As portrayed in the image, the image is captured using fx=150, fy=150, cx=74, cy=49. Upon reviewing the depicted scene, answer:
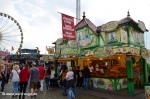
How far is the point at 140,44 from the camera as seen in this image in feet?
35.8

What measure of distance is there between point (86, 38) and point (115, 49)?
3218 millimetres

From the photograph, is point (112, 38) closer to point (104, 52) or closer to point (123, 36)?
point (123, 36)

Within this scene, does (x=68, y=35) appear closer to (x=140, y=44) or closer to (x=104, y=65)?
(x=140, y=44)

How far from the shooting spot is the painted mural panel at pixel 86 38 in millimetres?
11617

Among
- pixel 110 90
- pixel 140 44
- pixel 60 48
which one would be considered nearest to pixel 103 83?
pixel 110 90

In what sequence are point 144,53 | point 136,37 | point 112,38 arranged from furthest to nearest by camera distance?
point 136,37
point 112,38
point 144,53

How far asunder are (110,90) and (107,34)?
3.95m

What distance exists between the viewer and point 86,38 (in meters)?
11.9

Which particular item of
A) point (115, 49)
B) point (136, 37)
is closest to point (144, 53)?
point (136, 37)

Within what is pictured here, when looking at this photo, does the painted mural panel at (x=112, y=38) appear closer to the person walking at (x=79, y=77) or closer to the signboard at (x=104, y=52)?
the signboard at (x=104, y=52)

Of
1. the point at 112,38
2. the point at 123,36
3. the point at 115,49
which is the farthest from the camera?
the point at 112,38

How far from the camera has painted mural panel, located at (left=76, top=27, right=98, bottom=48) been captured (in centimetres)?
1162

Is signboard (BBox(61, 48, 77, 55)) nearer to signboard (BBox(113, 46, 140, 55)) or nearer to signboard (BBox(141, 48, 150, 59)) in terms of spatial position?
signboard (BBox(113, 46, 140, 55))

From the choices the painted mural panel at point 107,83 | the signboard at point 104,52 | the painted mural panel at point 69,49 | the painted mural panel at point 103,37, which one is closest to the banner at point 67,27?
the signboard at point 104,52
